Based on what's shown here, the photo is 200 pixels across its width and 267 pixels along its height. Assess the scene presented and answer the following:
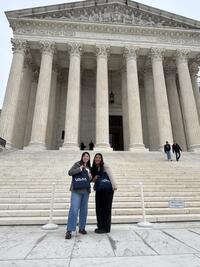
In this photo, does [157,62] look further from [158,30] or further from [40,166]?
[40,166]

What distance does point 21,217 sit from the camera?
289 inches

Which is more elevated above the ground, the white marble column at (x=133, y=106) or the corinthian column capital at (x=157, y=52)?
the corinthian column capital at (x=157, y=52)

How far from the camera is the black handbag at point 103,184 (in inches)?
221

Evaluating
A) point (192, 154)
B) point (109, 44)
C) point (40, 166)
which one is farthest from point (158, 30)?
point (40, 166)

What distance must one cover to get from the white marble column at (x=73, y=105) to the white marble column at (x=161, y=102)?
8.79 m

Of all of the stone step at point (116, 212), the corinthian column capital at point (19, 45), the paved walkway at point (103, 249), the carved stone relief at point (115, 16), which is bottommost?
the paved walkway at point (103, 249)

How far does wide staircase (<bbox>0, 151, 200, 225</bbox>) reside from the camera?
7418 mm

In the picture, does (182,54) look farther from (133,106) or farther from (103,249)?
(103,249)

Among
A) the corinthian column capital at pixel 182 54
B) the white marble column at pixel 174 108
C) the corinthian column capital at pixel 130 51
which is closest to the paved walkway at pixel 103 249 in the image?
the corinthian column capital at pixel 130 51

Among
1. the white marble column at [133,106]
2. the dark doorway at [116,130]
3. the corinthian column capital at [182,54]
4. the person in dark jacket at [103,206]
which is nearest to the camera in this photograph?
the person in dark jacket at [103,206]

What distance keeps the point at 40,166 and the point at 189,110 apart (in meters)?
17.6

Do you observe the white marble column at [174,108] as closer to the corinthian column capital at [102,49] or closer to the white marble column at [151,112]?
the white marble column at [151,112]

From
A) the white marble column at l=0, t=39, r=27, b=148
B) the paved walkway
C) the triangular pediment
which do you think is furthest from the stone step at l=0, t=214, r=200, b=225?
the triangular pediment

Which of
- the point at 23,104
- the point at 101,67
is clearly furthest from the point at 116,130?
the point at 23,104
